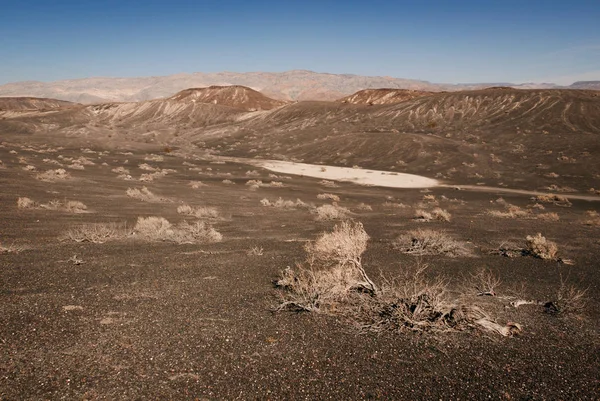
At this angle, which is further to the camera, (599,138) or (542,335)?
(599,138)

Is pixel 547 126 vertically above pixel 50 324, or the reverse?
pixel 547 126

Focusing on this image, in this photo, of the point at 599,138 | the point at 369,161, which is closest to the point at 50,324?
the point at 369,161

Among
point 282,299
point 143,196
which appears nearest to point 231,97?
point 143,196

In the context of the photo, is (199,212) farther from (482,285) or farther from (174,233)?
(482,285)

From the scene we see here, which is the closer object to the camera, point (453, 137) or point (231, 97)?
point (453, 137)

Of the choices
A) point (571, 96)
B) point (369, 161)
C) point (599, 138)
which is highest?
point (571, 96)

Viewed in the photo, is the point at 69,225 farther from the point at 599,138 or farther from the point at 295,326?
the point at 599,138

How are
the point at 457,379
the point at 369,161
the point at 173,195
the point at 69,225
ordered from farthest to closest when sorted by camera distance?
the point at 369,161 → the point at 173,195 → the point at 69,225 → the point at 457,379

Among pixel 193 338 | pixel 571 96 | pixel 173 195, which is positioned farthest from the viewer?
pixel 571 96
